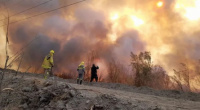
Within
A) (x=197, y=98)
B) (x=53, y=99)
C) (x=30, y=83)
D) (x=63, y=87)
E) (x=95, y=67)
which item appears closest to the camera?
(x=53, y=99)

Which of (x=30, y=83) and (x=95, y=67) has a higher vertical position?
(x=95, y=67)

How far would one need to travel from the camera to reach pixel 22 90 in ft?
19.2

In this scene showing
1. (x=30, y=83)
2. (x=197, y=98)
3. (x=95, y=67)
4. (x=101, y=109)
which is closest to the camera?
(x=101, y=109)

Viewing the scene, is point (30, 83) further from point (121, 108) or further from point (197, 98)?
point (197, 98)

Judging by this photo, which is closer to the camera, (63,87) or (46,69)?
(63,87)

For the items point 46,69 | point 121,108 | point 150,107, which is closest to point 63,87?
point 121,108

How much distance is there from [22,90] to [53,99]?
4.39ft

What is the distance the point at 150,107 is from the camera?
480 cm

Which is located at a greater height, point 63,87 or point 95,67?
point 95,67

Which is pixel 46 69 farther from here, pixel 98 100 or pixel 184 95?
pixel 184 95

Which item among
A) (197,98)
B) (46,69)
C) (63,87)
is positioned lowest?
(197,98)

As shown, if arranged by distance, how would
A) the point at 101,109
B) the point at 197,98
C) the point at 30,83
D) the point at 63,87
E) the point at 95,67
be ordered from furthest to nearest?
the point at 95,67 → the point at 197,98 → the point at 30,83 → the point at 63,87 → the point at 101,109

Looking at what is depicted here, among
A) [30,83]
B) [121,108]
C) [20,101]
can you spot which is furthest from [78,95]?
[30,83]

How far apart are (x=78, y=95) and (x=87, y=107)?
0.64 m
